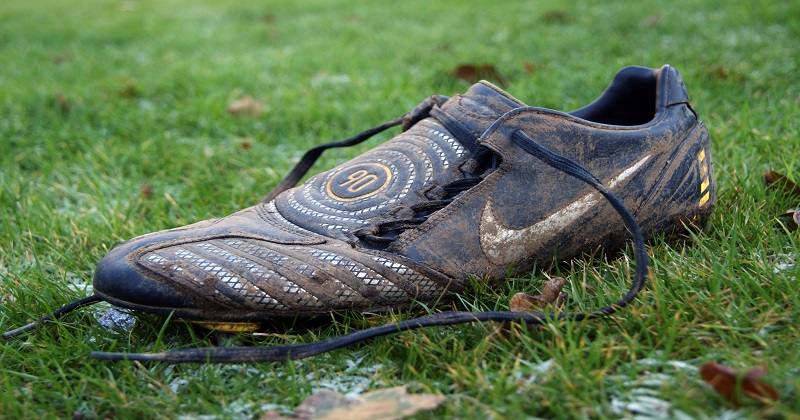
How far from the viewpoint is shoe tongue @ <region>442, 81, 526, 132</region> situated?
160 centimetres

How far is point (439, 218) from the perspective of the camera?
1.51 meters

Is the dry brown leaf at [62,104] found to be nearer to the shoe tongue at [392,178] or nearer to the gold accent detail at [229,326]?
the shoe tongue at [392,178]

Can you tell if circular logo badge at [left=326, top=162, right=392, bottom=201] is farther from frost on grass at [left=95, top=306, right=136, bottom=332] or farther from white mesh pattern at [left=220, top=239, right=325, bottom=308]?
frost on grass at [left=95, top=306, right=136, bottom=332]

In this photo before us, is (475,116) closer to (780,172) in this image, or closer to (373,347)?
(373,347)

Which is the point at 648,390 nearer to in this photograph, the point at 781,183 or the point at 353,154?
the point at 781,183

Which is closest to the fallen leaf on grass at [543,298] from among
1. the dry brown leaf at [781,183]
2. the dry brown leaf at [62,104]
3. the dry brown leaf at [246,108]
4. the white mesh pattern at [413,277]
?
the white mesh pattern at [413,277]

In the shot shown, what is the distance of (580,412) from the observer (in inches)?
44.6

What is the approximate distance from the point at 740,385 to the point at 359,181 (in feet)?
3.04

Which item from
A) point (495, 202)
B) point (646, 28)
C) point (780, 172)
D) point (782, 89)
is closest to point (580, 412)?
point (495, 202)

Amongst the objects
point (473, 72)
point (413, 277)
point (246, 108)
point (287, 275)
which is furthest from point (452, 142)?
point (473, 72)

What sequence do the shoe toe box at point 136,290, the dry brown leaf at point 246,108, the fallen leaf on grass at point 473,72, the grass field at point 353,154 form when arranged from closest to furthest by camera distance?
the grass field at point 353,154 → the shoe toe box at point 136,290 → the dry brown leaf at point 246,108 → the fallen leaf on grass at point 473,72

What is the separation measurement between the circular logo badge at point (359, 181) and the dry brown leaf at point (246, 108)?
1.88 metres

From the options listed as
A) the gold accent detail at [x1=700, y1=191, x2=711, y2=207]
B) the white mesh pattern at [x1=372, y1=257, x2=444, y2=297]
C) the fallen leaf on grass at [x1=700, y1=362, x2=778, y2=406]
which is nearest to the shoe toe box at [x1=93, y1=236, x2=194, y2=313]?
the white mesh pattern at [x1=372, y1=257, x2=444, y2=297]

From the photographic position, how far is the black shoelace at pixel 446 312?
4.39ft
